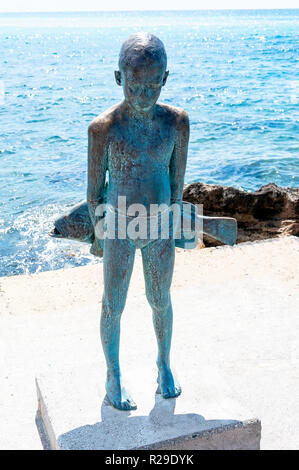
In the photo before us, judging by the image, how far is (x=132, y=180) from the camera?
3.35m

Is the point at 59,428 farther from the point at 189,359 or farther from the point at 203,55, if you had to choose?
the point at 203,55

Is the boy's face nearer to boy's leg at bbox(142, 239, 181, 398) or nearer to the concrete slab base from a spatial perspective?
boy's leg at bbox(142, 239, 181, 398)

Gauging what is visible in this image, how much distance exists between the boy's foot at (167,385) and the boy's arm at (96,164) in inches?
44.3

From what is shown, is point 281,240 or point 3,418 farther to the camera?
point 281,240

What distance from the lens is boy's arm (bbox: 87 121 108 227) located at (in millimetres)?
3303

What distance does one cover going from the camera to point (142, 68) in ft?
10.0

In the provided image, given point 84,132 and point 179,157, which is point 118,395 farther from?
point 84,132

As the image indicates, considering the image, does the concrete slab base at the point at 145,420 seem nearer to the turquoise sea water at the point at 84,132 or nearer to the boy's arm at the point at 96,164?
the boy's arm at the point at 96,164

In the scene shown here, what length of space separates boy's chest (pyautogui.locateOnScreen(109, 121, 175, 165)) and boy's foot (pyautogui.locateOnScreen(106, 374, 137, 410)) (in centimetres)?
144

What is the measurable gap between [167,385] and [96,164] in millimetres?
1541

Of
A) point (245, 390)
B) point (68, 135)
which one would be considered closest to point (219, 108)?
point (68, 135)

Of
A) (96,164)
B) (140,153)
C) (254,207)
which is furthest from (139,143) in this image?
(254,207)

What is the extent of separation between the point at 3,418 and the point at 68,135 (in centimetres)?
1832

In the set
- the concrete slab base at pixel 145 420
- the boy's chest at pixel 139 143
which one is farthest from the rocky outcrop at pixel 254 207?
the boy's chest at pixel 139 143
